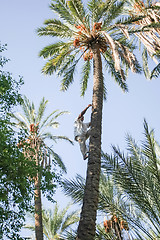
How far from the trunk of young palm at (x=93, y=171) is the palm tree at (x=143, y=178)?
59cm

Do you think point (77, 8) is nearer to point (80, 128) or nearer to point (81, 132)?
point (80, 128)

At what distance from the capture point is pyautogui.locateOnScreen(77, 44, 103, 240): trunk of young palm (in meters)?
5.14

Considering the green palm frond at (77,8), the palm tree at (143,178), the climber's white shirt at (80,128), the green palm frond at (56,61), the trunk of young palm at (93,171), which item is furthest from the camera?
the green palm frond at (56,61)

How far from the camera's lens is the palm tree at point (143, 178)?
6434 millimetres

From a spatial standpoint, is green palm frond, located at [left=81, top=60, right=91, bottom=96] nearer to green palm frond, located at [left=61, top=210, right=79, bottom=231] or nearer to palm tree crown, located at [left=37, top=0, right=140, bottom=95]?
palm tree crown, located at [left=37, top=0, right=140, bottom=95]

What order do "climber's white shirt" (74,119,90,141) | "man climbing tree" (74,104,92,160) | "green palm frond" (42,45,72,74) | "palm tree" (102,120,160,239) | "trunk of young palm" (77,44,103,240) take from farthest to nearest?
"green palm frond" (42,45,72,74) → "climber's white shirt" (74,119,90,141) → "man climbing tree" (74,104,92,160) → "palm tree" (102,120,160,239) → "trunk of young palm" (77,44,103,240)

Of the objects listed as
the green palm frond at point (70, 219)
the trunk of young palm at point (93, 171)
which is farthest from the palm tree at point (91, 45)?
the green palm frond at point (70, 219)

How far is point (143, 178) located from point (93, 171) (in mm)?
1445

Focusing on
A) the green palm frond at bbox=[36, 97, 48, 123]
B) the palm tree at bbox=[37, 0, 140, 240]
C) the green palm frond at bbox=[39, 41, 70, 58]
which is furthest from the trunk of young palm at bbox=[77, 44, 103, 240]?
the green palm frond at bbox=[36, 97, 48, 123]

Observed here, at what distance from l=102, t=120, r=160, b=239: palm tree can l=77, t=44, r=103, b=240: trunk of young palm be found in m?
0.59

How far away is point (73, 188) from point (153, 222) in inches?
86.6

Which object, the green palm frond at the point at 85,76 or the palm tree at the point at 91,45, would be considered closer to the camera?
the palm tree at the point at 91,45

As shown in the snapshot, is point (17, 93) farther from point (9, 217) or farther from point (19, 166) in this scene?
point (9, 217)

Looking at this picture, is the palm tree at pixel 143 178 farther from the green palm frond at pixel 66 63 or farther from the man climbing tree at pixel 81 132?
the green palm frond at pixel 66 63
